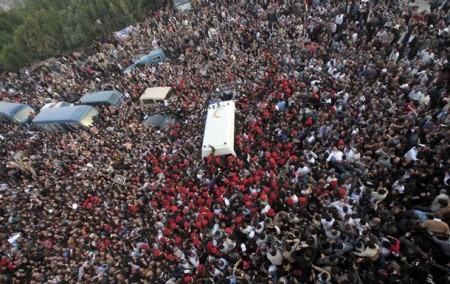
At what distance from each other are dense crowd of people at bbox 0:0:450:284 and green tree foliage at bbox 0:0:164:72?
594 inches

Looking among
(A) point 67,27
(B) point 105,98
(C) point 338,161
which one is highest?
(C) point 338,161

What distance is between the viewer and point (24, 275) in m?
10.3

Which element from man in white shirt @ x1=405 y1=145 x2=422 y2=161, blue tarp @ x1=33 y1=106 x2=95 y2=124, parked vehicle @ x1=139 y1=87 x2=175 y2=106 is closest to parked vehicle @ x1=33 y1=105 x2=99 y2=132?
blue tarp @ x1=33 y1=106 x2=95 y2=124

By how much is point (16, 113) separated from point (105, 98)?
6.80m

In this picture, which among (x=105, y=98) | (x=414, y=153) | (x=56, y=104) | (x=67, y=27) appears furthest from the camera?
(x=67, y=27)

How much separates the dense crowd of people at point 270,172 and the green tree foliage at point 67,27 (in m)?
15.1

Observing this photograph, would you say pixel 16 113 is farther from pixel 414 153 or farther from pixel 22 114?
pixel 414 153

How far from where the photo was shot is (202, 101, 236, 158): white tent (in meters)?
11.0

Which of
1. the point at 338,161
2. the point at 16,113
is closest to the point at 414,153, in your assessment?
the point at 338,161

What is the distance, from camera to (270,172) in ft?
31.4

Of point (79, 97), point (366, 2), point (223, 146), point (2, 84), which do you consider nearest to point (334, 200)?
point (223, 146)

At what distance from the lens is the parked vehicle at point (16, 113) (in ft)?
62.5

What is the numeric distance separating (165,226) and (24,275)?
5520 mm

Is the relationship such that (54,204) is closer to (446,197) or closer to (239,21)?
(446,197)
